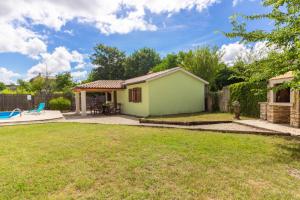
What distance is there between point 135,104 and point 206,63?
599 inches

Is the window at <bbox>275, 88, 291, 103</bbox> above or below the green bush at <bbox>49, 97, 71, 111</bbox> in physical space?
above

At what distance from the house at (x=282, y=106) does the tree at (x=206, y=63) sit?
16.7 m

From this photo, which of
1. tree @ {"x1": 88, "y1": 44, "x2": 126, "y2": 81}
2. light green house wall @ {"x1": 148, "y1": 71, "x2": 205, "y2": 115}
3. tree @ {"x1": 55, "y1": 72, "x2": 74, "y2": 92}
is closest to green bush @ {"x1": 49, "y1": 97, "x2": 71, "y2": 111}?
light green house wall @ {"x1": 148, "y1": 71, "x2": 205, "y2": 115}

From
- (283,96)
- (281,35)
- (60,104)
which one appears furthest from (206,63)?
(281,35)

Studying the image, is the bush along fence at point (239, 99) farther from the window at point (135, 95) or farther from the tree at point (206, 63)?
the tree at point (206, 63)

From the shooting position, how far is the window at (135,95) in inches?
659

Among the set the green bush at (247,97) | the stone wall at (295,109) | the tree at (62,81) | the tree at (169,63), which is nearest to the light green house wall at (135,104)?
the green bush at (247,97)

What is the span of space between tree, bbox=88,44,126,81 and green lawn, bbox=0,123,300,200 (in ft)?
113

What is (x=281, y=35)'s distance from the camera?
5.84 metres

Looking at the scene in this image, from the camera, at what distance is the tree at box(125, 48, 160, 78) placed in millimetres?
40469

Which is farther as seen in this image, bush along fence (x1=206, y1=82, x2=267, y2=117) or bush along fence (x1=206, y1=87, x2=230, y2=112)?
bush along fence (x1=206, y1=87, x2=230, y2=112)

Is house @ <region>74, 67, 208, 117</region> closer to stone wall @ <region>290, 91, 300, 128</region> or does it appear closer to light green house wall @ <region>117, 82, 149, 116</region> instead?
light green house wall @ <region>117, 82, 149, 116</region>

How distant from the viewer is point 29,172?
4.67 meters

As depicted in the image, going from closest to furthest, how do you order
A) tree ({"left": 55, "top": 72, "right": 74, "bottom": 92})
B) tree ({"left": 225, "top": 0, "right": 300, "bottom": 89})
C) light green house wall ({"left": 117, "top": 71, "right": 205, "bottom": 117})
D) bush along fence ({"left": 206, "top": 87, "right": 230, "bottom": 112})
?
tree ({"left": 225, "top": 0, "right": 300, "bottom": 89}), light green house wall ({"left": 117, "top": 71, "right": 205, "bottom": 117}), bush along fence ({"left": 206, "top": 87, "right": 230, "bottom": 112}), tree ({"left": 55, "top": 72, "right": 74, "bottom": 92})
